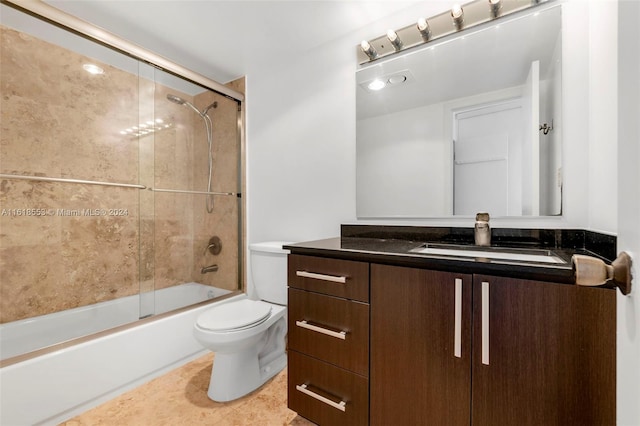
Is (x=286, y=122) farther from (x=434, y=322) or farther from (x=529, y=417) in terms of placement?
(x=529, y=417)

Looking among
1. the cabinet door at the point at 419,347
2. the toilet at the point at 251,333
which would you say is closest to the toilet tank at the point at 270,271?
the toilet at the point at 251,333

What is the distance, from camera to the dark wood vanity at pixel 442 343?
750 millimetres

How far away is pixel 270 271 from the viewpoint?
6.28ft

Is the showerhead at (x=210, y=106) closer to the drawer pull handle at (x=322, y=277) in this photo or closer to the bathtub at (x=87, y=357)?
the bathtub at (x=87, y=357)

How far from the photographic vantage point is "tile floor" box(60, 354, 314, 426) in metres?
1.36

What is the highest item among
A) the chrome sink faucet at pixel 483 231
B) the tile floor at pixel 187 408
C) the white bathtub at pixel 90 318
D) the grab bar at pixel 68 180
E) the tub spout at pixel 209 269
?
the grab bar at pixel 68 180

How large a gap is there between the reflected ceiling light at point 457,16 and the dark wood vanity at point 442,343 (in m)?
1.21

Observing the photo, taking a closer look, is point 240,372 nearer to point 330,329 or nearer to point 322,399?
point 322,399

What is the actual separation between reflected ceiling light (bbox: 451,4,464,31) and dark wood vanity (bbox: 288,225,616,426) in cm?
121

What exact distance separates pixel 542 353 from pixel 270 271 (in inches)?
58.7

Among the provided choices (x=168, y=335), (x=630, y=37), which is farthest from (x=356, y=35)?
(x=168, y=335)

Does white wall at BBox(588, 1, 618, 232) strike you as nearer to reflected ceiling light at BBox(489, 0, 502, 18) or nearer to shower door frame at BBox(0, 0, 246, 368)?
reflected ceiling light at BBox(489, 0, 502, 18)

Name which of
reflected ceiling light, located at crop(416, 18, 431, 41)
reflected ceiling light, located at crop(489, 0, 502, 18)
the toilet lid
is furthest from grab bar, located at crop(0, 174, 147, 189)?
reflected ceiling light, located at crop(489, 0, 502, 18)

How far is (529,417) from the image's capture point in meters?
0.80
